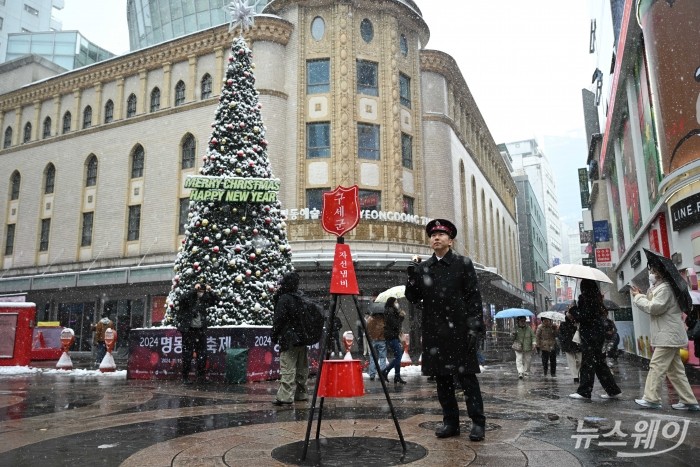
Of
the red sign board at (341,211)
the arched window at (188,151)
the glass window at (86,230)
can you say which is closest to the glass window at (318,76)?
the arched window at (188,151)

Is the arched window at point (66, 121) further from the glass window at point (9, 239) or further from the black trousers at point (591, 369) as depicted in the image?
the black trousers at point (591, 369)

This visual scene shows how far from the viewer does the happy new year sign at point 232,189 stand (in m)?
14.0

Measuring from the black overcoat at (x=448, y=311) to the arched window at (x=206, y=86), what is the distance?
2593 cm

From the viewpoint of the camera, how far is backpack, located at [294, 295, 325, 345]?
752 centimetres

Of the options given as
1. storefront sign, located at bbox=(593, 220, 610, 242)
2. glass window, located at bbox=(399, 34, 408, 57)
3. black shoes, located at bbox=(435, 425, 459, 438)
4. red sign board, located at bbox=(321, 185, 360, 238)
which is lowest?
black shoes, located at bbox=(435, 425, 459, 438)

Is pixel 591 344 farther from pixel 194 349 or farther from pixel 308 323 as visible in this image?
pixel 194 349

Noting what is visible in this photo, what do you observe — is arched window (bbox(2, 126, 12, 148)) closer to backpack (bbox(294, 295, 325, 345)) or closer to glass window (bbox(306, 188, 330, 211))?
glass window (bbox(306, 188, 330, 211))

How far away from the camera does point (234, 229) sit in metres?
14.1

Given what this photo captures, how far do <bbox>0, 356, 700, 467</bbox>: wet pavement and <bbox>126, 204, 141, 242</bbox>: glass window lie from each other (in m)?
21.1

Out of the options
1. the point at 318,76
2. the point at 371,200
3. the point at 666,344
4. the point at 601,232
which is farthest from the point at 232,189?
the point at 601,232

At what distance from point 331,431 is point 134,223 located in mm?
27109

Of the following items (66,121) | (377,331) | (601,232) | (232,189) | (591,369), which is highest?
(66,121)

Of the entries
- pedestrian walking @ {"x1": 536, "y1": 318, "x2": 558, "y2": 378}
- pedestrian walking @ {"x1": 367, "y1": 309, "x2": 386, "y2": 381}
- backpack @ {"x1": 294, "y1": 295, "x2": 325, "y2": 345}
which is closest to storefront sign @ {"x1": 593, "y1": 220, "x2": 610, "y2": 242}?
pedestrian walking @ {"x1": 536, "y1": 318, "x2": 558, "y2": 378}

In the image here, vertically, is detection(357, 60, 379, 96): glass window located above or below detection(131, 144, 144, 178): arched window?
above
